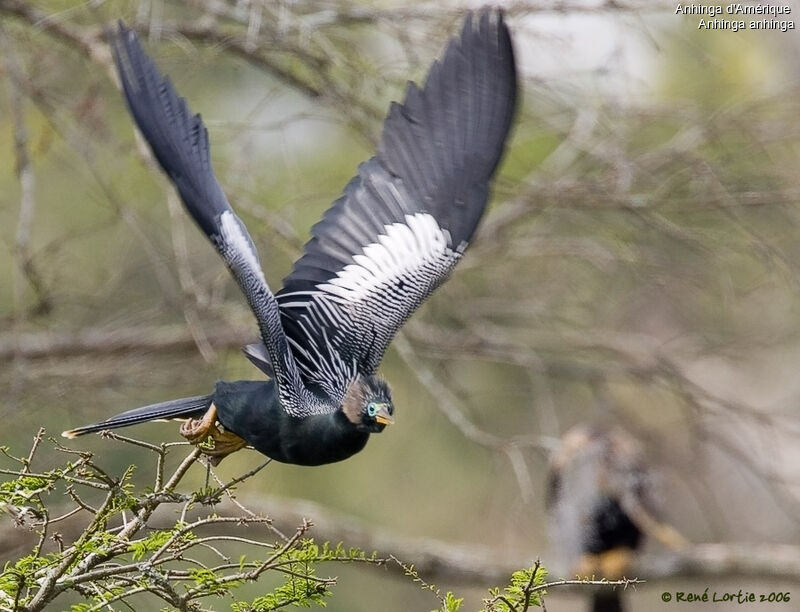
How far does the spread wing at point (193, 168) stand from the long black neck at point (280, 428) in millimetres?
50

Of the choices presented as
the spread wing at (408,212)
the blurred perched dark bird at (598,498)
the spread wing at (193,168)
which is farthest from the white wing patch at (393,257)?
the blurred perched dark bird at (598,498)

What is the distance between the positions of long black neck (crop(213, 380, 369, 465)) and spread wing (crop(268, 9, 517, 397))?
23cm

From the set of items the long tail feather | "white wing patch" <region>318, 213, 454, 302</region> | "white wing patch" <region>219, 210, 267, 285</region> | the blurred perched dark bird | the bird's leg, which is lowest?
the blurred perched dark bird

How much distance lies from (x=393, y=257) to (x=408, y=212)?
175 mm

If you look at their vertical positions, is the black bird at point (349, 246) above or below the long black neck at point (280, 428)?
above

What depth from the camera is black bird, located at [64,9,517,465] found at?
2.98 m

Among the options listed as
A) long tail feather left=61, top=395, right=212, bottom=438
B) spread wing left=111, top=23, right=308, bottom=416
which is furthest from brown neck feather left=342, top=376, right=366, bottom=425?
long tail feather left=61, top=395, right=212, bottom=438

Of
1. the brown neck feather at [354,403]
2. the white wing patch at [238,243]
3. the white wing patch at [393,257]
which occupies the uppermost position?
the white wing patch at [238,243]

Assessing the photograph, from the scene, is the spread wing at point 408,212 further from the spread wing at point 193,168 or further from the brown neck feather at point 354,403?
the brown neck feather at point 354,403

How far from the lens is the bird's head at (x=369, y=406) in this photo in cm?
287

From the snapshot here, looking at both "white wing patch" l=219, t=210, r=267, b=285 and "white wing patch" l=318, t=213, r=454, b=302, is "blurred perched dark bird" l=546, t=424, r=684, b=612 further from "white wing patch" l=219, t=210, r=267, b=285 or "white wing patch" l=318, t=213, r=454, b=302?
"white wing patch" l=219, t=210, r=267, b=285

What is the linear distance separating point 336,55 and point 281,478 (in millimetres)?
4752

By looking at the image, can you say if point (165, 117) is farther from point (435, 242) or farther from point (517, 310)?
point (517, 310)

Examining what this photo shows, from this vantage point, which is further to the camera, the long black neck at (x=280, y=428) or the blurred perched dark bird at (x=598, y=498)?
the blurred perched dark bird at (x=598, y=498)
